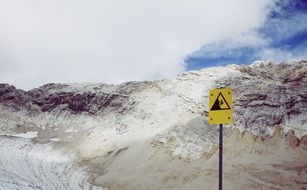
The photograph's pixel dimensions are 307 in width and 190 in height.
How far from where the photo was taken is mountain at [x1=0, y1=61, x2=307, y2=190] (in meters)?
34.6

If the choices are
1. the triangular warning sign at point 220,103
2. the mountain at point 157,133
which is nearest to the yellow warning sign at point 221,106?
the triangular warning sign at point 220,103

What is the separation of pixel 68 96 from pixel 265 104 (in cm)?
1943

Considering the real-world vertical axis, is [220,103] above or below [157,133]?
below

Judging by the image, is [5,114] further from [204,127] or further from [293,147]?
[293,147]

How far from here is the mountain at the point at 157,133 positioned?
34.6m

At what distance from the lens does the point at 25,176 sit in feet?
115

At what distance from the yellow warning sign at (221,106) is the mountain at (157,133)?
2630 cm

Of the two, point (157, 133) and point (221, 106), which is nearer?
point (221, 106)

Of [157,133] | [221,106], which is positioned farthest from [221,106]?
[157,133]

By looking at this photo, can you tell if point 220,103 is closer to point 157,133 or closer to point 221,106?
point 221,106

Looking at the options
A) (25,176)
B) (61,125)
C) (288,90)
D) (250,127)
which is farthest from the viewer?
(61,125)

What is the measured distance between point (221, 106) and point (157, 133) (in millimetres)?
33756

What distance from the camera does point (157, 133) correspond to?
40.7 meters

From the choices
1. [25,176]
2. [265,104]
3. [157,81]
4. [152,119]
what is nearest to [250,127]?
[265,104]
